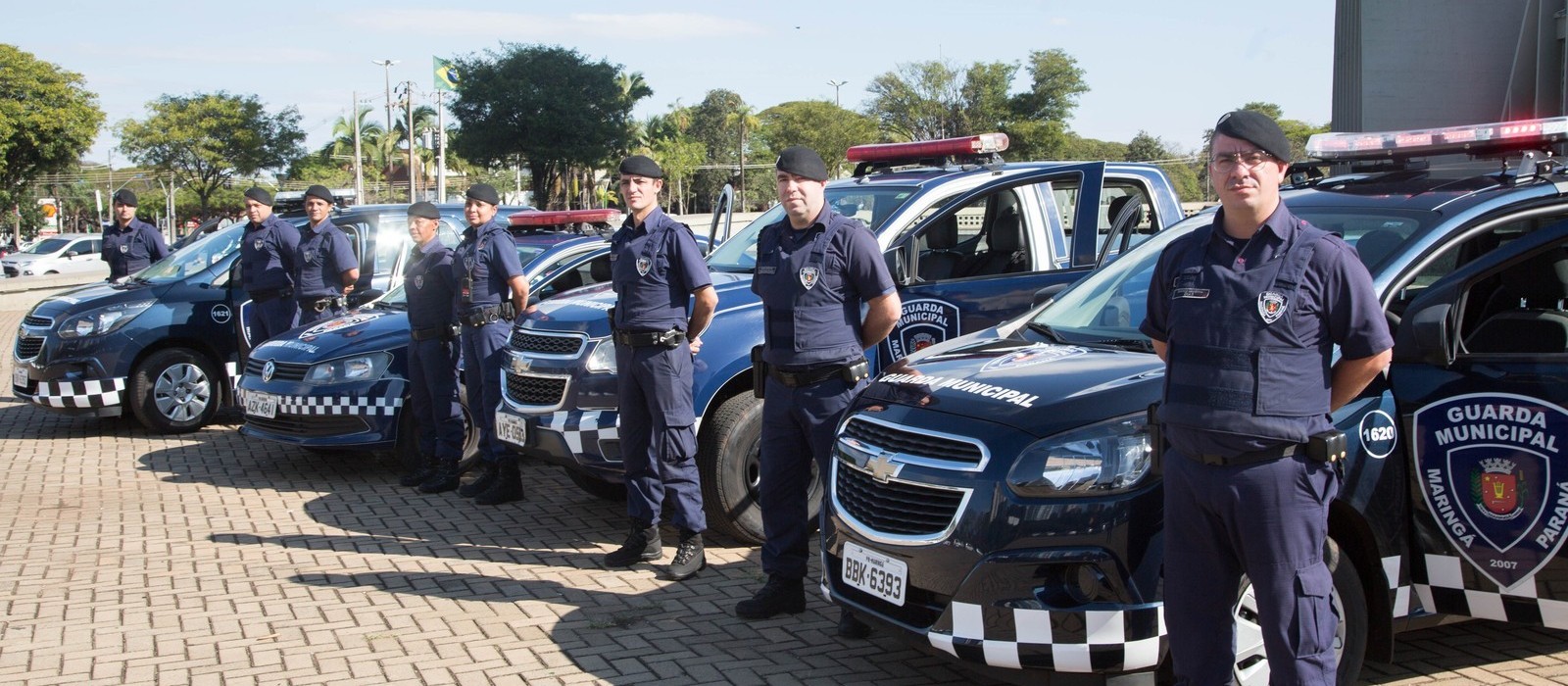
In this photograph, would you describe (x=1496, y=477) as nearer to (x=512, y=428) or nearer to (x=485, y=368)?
(x=512, y=428)

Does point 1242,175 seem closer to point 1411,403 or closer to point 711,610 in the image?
point 1411,403

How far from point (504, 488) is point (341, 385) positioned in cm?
128

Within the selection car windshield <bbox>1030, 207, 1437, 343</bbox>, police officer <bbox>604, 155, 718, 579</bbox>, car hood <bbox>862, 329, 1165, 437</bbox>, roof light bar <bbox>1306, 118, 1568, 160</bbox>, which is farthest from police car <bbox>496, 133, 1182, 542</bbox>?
car hood <bbox>862, 329, 1165, 437</bbox>

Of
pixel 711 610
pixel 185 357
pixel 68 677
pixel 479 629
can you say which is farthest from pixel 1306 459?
pixel 185 357

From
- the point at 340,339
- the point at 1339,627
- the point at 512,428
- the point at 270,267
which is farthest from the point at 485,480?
the point at 1339,627

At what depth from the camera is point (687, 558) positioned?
238 inches

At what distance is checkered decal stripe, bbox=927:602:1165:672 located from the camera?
3557mm

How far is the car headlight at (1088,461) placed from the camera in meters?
3.66

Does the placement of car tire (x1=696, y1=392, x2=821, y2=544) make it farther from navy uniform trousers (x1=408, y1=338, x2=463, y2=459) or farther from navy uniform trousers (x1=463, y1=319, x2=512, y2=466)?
navy uniform trousers (x1=408, y1=338, x2=463, y2=459)

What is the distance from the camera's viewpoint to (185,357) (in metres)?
10.2

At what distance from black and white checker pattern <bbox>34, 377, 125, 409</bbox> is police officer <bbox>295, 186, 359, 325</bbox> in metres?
1.61

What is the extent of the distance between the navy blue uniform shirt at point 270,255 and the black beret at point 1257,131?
7805 mm

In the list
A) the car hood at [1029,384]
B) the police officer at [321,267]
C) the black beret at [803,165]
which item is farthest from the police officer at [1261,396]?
the police officer at [321,267]

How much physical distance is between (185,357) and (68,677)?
228 inches
